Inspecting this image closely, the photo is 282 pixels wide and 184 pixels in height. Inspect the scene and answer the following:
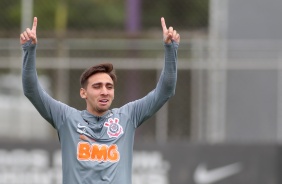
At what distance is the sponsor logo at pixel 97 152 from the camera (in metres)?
6.61

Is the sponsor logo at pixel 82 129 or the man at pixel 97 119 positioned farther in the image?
the sponsor logo at pixel 82 129

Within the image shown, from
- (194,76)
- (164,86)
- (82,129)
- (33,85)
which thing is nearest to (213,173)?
(194,76)

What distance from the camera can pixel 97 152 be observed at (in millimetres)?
6621

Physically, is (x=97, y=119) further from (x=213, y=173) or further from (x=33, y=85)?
(x=213, y=173)

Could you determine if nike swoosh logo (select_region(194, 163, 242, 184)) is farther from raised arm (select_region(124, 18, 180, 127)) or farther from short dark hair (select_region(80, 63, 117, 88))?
short dark hair (select_region(80, 63, 117, 88))

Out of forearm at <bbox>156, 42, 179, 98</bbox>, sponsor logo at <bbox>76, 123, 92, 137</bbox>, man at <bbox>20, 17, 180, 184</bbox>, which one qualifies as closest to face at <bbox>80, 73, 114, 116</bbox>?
man at <bbox>20, 17, 180, 184</bbox>

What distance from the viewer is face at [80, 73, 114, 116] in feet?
21.9

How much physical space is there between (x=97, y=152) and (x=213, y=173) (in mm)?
6694

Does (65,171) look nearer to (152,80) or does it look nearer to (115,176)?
(115,176)

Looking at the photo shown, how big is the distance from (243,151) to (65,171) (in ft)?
22.5

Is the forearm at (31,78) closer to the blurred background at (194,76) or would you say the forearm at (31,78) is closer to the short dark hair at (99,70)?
the short dark hair at (99,70)

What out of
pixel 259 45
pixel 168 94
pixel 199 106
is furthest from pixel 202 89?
pixel 168 94

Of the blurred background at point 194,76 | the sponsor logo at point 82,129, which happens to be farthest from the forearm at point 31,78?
the blurred background at point 194,76

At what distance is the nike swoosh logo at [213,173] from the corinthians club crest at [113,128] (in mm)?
6400
